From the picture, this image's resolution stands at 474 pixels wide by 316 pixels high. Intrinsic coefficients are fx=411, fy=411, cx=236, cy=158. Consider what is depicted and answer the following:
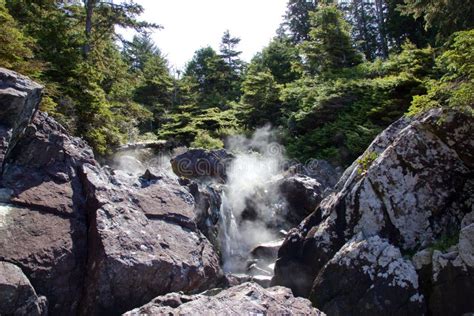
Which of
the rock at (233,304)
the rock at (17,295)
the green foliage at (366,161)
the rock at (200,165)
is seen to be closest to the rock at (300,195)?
the rock at (200,165)

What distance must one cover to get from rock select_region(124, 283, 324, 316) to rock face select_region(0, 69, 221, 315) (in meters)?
1.37

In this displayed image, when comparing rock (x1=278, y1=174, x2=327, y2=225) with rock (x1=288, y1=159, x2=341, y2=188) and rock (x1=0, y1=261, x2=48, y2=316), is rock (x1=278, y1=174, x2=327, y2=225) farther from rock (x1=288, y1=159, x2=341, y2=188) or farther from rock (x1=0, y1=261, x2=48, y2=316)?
rock (x1=0, y1=261, x2=48, y2=316)

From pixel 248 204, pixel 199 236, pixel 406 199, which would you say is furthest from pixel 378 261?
pixel 248 204

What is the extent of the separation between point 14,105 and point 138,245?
350 cm

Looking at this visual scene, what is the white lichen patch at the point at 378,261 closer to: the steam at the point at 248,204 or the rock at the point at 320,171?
the steam at the point at 248,204

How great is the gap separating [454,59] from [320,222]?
456 centimetres

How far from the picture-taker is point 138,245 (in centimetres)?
780

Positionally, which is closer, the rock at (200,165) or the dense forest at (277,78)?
the dense forest at (277,78)

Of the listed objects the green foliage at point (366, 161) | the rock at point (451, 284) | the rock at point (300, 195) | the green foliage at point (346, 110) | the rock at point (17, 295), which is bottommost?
the rock at point (17, 295)

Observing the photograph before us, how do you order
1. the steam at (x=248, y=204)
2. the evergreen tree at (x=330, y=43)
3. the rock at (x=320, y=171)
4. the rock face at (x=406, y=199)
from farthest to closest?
the evergreen tree at (x=330, y=43) < the rock at (x=320, y=171) < the steam at (x=248, y=204) < the rock face at (x=406, y=199)

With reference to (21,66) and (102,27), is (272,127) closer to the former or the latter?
(102,27)

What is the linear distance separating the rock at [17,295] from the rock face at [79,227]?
19 cm

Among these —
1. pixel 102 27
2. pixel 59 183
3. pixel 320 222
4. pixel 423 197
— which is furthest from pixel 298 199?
pixel 102 27

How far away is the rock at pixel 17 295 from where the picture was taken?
20.2 feet
